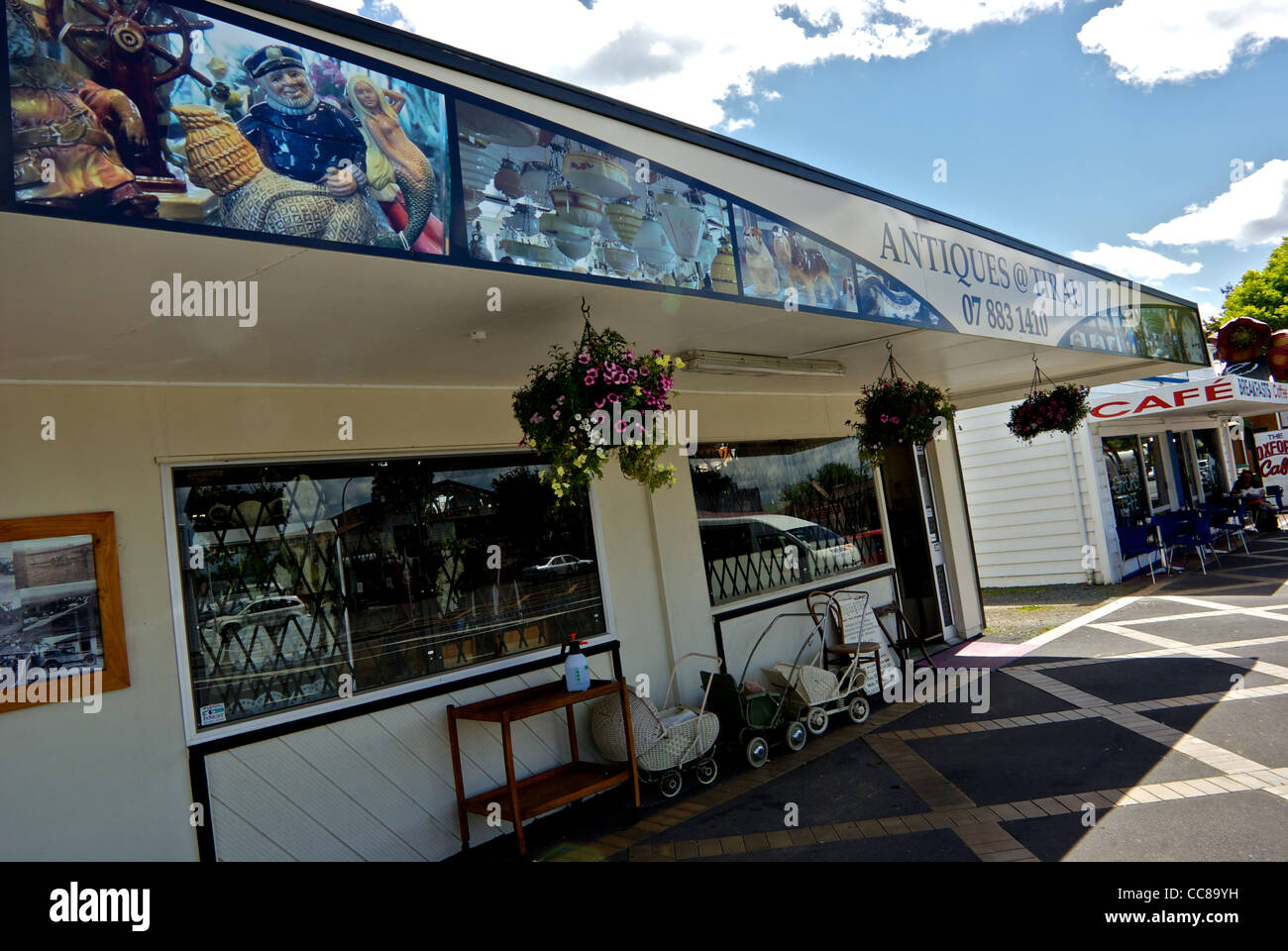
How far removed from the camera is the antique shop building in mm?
2334

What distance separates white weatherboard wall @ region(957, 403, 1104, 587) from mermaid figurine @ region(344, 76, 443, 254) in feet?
37.6

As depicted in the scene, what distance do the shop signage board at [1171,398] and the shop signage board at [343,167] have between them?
1049 cm

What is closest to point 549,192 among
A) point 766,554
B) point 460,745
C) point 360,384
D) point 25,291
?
point 25,291

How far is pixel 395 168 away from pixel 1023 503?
12718mm

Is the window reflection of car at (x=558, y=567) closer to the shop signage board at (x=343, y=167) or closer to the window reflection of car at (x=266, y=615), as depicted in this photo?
the window reflection of car at (x=266, y=615)

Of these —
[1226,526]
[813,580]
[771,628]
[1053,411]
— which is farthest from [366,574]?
[1226,526]

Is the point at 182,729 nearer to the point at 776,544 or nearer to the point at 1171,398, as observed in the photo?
the point at 776,544

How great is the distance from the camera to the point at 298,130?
2.41 meters

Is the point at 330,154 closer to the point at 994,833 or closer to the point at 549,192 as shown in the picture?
the point at 549,192

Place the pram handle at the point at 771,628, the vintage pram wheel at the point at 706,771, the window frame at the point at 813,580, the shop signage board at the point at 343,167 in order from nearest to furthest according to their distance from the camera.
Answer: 1. the shop signage board at the point at 343,167
2. the vintage pram wheel at the point at 706,771
3. the pram handle at the point at 771,628
4. the window frame at the point at 813,580

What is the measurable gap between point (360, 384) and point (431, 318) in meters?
1.39

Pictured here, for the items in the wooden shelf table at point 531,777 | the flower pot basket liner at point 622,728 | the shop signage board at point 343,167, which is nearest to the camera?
the shop signage board at point 343,167

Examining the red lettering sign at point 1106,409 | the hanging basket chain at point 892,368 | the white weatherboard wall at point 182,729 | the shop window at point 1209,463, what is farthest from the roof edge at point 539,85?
the shop window at point 1209,463

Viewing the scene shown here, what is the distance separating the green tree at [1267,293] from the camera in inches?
1161
